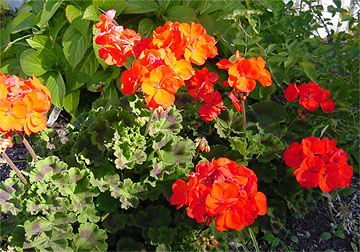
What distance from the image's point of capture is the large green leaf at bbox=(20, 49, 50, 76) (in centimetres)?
286

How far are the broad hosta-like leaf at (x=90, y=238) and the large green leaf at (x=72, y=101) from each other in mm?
1192

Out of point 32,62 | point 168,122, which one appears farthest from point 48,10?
point 168,122

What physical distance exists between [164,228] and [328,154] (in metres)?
0.71

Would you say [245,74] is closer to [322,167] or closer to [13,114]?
[322,167]

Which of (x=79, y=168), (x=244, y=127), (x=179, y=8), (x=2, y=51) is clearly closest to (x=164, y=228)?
(x=79, y=168)

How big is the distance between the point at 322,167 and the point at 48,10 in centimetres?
177

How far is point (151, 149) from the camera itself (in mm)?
1980

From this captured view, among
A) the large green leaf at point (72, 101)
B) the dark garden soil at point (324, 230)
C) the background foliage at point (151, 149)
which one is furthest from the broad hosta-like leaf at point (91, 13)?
the dark garden soil at point (324, 230)

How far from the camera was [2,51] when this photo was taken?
3.09m

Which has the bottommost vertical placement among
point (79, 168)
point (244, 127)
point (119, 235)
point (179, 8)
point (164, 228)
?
point (119, 235)

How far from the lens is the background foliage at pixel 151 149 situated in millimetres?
1825

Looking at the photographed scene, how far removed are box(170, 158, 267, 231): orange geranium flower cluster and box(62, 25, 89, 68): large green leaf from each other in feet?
4.54

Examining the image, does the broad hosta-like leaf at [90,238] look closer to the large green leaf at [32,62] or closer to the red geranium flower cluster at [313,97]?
the red geranium flower cluster at [313,97]

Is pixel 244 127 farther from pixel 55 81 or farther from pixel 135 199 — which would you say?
pixel 55 81
